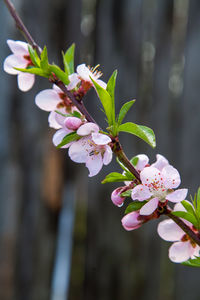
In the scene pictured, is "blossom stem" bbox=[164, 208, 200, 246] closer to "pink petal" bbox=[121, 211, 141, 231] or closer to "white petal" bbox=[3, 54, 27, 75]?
"pink petal" bbox=[121, 211, 141, 231]

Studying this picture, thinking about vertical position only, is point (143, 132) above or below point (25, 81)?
Answer: below

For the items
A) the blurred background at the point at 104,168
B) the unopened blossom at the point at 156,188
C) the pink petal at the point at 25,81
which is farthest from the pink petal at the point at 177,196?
the blurred background at the point at 104,168

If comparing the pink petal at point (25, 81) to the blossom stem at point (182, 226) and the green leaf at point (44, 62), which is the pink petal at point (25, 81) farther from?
the blossom stem at point (182, 226)

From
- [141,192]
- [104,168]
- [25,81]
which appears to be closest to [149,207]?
[141,192]

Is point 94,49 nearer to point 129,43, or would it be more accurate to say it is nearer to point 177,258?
point 129,43

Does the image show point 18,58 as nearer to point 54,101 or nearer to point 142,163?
point 54,101
